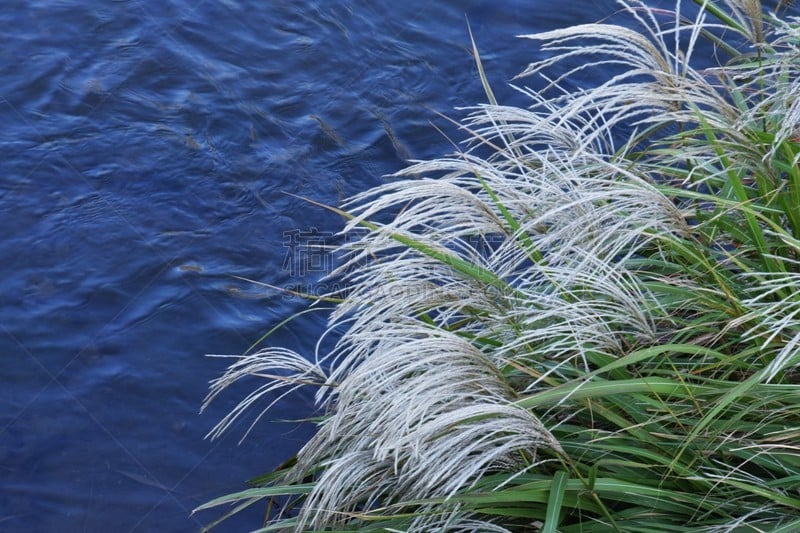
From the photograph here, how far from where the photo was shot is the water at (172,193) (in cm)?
348

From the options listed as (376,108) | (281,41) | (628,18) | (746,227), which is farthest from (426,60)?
(746,227)

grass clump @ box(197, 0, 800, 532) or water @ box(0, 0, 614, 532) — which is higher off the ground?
grass clump @ box(197, 0, 800, 532)

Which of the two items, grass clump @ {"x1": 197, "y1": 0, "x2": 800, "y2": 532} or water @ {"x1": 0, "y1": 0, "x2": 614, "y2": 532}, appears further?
water @ {"x1": 0, "y1": 0, "x2": 614, "y2": 532}

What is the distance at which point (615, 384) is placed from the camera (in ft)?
7.30

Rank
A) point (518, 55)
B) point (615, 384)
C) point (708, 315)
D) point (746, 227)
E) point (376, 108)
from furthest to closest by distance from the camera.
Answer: point (518, 55) → point (376, 108) → point (746, 227) → point (708, 315) → point (615, 384)

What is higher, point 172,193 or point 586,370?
point 586,370

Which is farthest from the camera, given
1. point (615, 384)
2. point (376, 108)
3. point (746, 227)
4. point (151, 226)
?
point (376, 108)

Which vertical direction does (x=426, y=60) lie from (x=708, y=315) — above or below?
below

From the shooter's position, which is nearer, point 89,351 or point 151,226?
point 89,351

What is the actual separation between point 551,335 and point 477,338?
1.02 ft

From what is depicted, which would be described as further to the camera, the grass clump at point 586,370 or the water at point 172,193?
the water at point 172,193

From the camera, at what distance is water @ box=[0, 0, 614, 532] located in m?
3.48

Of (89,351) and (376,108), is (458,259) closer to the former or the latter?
(89,351)

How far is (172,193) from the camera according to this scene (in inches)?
177
